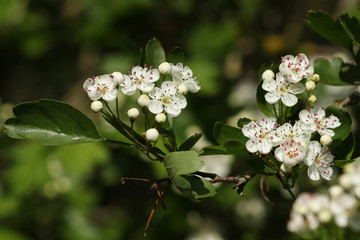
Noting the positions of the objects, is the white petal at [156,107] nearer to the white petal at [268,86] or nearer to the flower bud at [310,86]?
the white petal at [268,86]

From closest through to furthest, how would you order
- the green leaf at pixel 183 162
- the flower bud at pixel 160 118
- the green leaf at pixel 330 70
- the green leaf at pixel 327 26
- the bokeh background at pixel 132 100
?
the green leaf at pixel 183 162 → the flower bud at pixel 160 118 → the green leaf at pixel 327 26 → the green leaf at pixel 330 70 → the bokeh background at pixel 132 100

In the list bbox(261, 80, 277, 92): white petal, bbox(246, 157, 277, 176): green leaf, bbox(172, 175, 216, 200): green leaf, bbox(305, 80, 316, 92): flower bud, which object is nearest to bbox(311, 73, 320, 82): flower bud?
bbox(305, 80, 316, 92): flower bud

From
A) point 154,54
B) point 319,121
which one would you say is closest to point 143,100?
point 154,54

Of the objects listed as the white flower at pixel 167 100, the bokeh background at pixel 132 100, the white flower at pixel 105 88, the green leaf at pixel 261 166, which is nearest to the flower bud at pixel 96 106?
the white flower at pixel 105 88

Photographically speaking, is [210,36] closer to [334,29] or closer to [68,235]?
[68,235]

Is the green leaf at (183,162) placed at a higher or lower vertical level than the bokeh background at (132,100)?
higher

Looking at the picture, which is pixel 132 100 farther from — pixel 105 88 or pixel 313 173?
pixel 313 173
